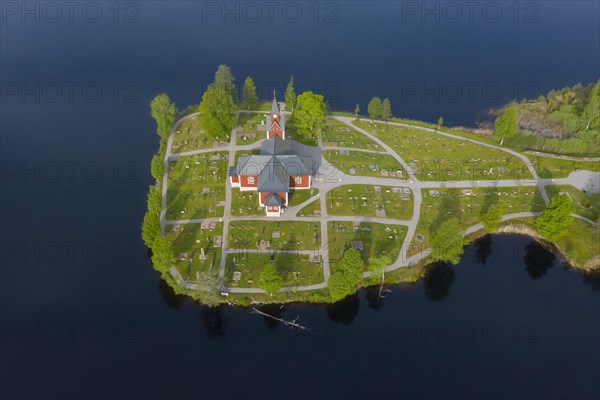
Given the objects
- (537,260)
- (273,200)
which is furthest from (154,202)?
(537,260)

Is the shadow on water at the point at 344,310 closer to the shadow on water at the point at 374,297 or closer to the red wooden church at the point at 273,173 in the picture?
the shadow on water at the point at 374,297

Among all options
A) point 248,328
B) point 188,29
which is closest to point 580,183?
point 248,328

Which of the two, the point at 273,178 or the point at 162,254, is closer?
the point at 162,254

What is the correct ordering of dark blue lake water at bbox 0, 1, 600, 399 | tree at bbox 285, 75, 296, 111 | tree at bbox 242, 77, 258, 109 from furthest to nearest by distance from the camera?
tree at bbox 242, 77, 258, 109, tree at bbox 285, 75, 296, 111, dark blue lake water at bbox 0, 1, 600, 399

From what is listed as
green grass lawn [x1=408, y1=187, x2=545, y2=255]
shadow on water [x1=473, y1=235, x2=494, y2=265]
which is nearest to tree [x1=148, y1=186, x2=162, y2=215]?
green grass lawn [x1=408, y1=187, x2=545, y2=255]

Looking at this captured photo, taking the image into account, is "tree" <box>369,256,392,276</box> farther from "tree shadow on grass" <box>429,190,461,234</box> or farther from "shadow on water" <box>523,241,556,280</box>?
"shadow on water" <box>523,241,556,280</box>

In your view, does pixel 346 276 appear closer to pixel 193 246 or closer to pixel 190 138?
pixel 193 246

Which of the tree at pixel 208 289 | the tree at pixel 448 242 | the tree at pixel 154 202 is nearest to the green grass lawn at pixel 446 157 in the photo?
the tree at pixel 448 242
